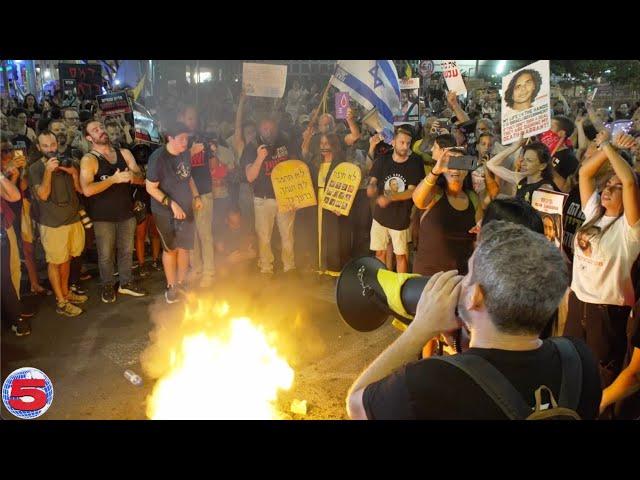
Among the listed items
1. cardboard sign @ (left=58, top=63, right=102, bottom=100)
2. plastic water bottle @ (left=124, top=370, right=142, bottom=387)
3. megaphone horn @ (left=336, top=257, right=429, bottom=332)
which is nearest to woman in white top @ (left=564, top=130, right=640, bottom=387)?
megaphone horn @ (left=336, top=257, right=429, bottom=332)

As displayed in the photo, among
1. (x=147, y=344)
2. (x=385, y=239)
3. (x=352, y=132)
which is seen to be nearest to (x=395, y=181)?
A: (x=385, y=239)

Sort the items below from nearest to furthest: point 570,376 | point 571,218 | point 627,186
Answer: point 570,376, point 627,186, point 571,218

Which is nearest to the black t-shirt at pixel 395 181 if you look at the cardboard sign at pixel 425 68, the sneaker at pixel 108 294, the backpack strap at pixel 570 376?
the cardboard sign at pixel 425 68

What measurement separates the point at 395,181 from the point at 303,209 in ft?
4.86

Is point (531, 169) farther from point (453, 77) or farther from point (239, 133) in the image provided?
point (239, 133)

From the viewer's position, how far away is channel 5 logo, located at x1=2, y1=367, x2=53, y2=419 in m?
3.61

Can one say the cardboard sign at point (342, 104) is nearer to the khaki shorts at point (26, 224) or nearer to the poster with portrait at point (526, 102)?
the poster with portrait at point (526, 102)

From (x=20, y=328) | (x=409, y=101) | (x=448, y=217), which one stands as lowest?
(x=20, y=328)

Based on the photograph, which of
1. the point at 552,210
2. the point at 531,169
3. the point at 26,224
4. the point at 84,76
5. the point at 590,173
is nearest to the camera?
the point at 590,173

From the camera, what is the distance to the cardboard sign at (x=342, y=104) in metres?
4.97

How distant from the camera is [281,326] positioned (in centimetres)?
504

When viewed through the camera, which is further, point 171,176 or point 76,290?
point 76,290

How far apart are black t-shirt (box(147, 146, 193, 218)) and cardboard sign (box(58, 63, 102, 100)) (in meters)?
1.77

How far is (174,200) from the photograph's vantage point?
5469mm
